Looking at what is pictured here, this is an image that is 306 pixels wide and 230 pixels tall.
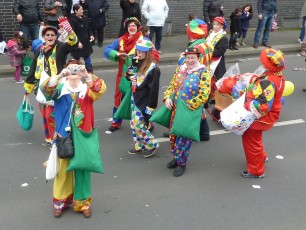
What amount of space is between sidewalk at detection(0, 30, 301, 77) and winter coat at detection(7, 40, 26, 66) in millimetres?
773

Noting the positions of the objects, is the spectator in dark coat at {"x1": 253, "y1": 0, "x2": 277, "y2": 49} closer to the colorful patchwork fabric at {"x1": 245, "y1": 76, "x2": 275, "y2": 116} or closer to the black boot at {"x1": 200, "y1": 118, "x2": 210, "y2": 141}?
the black boot at {"x1": 200, "y1": 118, "x2": 210, "y2": 141}

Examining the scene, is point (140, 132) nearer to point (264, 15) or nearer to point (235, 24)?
point (235, 24)

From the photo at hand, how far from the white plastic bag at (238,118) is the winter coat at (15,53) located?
555 centimetres

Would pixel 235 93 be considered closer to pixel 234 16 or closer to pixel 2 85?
pixel 2 85

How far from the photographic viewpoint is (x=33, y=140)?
665 cm

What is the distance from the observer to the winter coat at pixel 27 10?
1086 centimetres

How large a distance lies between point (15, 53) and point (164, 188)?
5.40m

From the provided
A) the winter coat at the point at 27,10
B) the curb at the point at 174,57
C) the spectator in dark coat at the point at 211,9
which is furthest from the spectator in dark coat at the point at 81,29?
the spectator in dark coat at the point at 211,9

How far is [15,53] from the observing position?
9219mm

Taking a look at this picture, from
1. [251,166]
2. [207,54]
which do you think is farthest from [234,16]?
[251,166]

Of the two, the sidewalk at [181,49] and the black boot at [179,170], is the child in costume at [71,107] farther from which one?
the sidewalk at [181,49]

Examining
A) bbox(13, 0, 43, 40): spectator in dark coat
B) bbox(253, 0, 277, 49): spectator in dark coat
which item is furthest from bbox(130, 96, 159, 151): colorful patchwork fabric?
bbox(253, 0, 277, 49): spectator in dark coat

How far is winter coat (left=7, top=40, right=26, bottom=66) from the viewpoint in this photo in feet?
30.3

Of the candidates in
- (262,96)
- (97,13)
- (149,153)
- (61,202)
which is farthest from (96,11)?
(61,202)
